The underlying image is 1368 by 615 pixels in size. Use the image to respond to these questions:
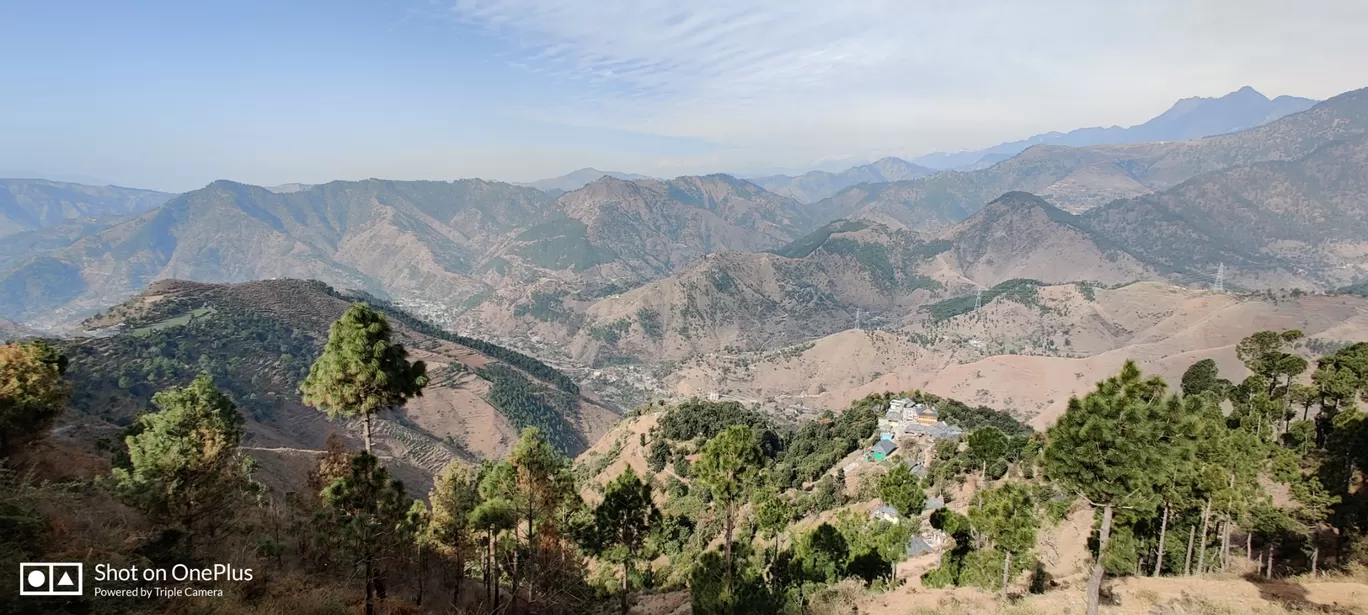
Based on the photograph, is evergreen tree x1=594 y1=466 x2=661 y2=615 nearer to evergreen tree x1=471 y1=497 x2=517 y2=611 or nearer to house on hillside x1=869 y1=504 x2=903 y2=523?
evergreen tree x1=471 y1=497 x2=517 y2=611

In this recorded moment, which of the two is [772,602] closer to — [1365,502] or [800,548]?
[800,548]

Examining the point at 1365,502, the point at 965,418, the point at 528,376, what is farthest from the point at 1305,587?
the point at 528,376

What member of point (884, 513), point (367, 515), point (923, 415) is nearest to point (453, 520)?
point (367, 515)

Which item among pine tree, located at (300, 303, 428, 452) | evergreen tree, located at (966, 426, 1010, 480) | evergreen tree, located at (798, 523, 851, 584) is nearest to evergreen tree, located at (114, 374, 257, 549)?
pine tree, located at (300, 303, 428, 452)

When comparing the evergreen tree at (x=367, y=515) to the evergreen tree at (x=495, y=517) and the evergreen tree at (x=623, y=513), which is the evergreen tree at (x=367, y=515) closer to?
the evergreen tree at (x=495, y=517)

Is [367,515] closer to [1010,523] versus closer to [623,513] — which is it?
[623,513]
